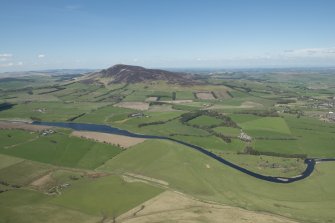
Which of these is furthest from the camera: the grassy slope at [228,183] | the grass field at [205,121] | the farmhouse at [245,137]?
the grass field at [205,121]

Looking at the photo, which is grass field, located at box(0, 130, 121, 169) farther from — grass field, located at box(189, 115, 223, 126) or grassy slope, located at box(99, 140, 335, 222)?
grass field, located at box(189, 115, 223, 126)

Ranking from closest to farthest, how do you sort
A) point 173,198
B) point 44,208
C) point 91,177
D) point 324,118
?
point 44,208 → point 173,198 → point 91,177 → point 324,118

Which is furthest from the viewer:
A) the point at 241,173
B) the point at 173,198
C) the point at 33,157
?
the point at 33,157

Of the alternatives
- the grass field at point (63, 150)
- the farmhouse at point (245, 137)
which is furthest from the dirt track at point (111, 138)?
the farmhouse at point (245, 137)

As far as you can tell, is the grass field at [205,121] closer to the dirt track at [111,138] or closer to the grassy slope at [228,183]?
the dirt track at [111,138]

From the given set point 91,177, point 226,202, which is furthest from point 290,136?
point 91,177

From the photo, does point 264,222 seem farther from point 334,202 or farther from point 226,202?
point 334,202

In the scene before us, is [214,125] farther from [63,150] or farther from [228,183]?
[63,150]
